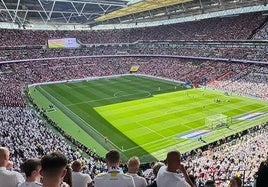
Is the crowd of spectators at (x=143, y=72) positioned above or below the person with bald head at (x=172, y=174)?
below

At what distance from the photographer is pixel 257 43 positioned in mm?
58250

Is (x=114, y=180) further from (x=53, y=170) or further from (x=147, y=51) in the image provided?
(x=147, y=51)

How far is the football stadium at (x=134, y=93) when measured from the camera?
1186cm

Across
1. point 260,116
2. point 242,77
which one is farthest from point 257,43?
point 260,116

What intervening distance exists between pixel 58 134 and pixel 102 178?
1020 inches

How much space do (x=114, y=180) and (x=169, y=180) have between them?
0.79m

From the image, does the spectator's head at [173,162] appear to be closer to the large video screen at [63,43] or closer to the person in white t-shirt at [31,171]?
the person in white t-shirt at [31,171]

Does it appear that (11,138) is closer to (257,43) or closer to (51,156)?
(51,156)

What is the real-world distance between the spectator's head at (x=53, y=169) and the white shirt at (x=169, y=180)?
1.50 metres

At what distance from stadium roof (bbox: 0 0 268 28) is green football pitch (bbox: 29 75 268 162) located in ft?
55.2

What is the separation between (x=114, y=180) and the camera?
14.7 ft

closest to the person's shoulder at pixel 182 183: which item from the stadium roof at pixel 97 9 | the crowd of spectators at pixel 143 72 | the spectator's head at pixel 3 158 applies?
the spectator's head at pixel 3 158

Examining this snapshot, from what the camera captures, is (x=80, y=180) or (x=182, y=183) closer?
(x=182, y=183)

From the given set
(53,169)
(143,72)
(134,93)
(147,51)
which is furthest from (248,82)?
(53,169)
